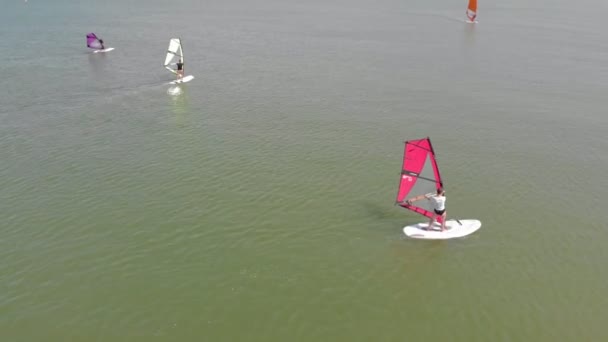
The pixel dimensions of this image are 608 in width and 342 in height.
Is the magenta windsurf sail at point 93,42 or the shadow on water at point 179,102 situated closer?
the shadow on water at point 179,102

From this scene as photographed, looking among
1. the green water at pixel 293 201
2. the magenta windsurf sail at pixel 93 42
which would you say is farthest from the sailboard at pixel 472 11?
the magenta windsurf sail at pixel 93 42

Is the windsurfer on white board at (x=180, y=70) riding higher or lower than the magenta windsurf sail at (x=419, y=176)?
higher

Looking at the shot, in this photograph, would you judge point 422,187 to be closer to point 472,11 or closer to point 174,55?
point 174,55

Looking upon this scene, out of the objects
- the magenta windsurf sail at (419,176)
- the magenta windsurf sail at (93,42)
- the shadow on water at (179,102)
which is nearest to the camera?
the magenta windsurf sail at (419,176)

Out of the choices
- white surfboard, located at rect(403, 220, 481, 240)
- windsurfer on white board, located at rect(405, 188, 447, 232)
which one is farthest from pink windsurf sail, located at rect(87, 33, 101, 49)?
windsurfer on white board, located at rect(405, 188, 447, 232)

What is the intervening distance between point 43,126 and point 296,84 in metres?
19.4

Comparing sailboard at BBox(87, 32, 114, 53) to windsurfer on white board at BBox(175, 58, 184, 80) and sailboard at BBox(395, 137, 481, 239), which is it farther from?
sailboard at BBox(395, 137, 481, 239)

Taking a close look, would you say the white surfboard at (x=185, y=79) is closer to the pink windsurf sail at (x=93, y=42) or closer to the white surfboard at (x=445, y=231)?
the pink windsurf sail at (x=93, y=42)

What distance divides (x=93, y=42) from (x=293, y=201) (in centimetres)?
3819

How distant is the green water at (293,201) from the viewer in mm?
13430

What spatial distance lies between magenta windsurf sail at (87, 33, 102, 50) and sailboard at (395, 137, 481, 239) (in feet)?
137

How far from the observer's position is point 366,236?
1708 centimetres

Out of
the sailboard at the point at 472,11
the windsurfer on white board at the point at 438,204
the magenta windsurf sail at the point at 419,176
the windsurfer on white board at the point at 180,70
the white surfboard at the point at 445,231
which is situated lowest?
the white surfboard at the point at 445,231

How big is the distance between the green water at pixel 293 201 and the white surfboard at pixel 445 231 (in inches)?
13.7
